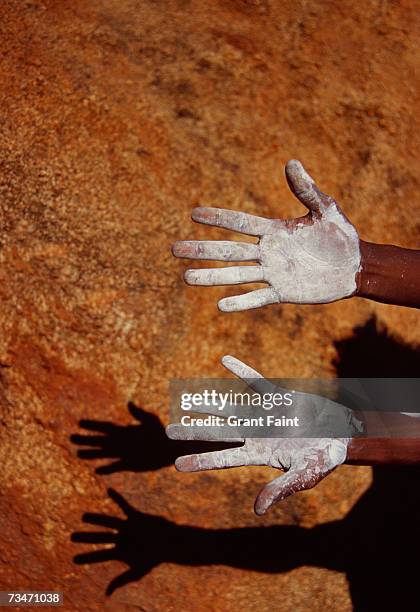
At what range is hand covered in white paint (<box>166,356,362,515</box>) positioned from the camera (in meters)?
1.67

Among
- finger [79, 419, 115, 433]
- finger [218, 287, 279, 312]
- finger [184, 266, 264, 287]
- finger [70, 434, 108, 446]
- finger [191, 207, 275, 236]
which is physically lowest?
finger [70, 434, 108, 446]

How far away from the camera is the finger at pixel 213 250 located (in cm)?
167

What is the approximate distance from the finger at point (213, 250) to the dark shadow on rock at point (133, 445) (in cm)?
75

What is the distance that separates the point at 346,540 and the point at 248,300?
1.13 metres

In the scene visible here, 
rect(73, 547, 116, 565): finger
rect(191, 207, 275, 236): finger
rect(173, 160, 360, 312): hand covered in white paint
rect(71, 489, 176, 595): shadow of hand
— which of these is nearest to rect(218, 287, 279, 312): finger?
rect(173, 160, 360, 312): hand covered in white paint

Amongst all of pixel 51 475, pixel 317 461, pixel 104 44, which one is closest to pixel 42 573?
pixel 51 475

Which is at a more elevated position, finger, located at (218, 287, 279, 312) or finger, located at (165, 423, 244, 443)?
finger, located at (218, 287, 279, 312)

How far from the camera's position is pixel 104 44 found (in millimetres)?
2475

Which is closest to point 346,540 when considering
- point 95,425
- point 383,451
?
point 383,451

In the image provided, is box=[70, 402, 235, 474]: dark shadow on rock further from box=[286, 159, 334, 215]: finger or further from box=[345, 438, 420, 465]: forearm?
box=[286, 159, 334, 215]: finger

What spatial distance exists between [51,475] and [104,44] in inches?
56.9

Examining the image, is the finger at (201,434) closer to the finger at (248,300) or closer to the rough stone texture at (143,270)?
the finger at (248,300)

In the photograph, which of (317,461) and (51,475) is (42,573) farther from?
(317,461)

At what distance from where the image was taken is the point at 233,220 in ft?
5.53
